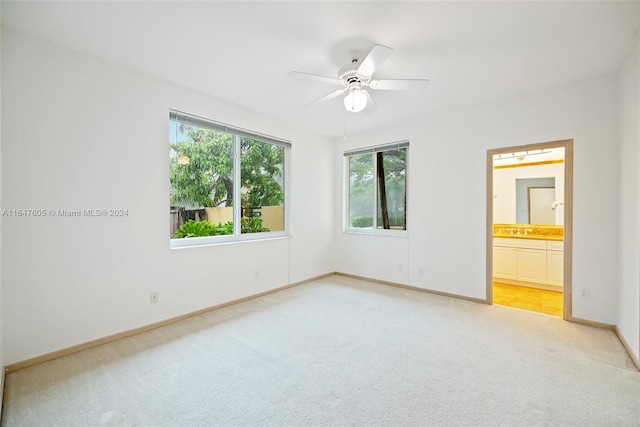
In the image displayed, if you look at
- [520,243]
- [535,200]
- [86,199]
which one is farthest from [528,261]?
[86,199]

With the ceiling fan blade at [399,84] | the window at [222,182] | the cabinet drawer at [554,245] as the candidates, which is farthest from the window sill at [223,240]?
the cabinet drawer at [554,245]

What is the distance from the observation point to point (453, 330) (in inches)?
112

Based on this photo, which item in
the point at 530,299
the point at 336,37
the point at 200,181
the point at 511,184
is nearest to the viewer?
the point at 336,37

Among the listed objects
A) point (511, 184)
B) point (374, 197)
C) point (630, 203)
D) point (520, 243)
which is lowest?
point (520, 243)

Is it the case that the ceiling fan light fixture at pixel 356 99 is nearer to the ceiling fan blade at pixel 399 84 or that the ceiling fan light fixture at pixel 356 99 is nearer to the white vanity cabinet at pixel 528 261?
the ceiling fan blade at pixel 399 84

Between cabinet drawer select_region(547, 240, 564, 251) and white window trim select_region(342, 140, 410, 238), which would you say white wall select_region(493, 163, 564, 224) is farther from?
white window trim select_region(342, 140, 410, 238)

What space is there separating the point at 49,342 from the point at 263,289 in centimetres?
222

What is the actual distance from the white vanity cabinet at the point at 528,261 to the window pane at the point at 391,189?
1753 millimetres

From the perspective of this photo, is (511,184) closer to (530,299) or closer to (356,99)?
(530,299)

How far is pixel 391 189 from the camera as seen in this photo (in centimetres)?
469

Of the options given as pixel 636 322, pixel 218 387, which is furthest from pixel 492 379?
pixel 218 387

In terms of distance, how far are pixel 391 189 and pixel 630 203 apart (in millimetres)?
2709

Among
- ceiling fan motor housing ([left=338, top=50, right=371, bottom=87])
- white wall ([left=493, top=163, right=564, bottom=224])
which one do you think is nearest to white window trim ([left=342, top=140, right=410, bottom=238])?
white wall ([left=493, top=163, right=564, bottom=224])

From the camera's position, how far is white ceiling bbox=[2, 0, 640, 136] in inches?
75.3
